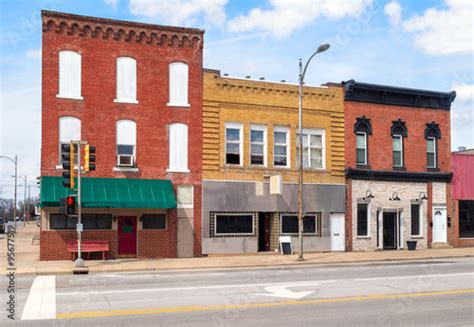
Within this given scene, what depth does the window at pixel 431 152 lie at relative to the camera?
34969 millimetres

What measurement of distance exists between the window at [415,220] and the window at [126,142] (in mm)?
17092

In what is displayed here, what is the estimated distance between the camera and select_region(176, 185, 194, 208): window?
1126 inches

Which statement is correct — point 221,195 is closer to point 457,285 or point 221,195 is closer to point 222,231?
point 222,231

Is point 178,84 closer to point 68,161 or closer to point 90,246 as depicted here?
point 68,161

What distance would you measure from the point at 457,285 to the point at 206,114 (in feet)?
54.0

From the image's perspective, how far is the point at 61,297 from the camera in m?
13.6

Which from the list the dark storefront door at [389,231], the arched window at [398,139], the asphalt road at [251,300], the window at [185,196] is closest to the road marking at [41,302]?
the asphalt road at [251,300]

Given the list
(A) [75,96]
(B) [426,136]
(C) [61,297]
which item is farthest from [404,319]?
(B) [426,136]

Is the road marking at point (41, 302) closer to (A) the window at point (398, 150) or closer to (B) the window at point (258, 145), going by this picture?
(B) the window at point (258, 145)

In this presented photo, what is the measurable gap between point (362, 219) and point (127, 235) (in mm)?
13489

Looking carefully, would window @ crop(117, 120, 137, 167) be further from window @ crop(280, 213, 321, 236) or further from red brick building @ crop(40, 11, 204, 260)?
window @ crop(280, 213, 321, 236)

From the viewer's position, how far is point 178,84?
95.2ft

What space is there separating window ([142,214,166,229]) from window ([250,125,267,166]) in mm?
5582

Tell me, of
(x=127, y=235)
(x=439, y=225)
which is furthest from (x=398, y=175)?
(x=127, y=235)
